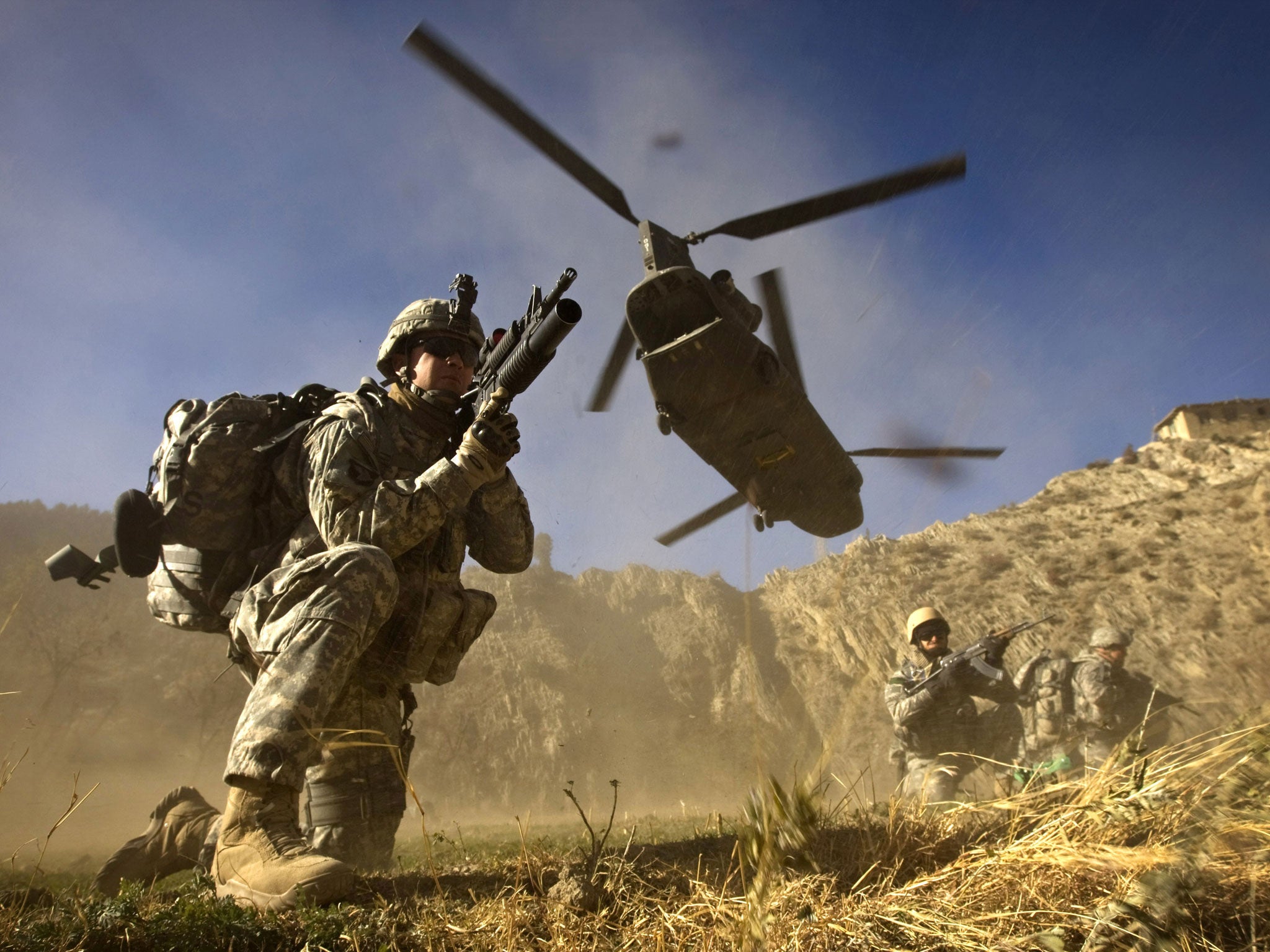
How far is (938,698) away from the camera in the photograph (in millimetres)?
7078

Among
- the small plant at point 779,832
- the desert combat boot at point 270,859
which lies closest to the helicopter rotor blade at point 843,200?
the small plant at point 779,832

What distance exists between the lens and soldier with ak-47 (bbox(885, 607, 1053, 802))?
7.07 metres

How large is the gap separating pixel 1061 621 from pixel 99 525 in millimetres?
41052

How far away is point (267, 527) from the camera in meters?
3.73

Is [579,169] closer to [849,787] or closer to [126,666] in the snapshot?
[849,787]

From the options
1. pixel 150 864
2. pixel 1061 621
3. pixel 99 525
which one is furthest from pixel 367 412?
pixel 99 525

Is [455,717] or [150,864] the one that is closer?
[150,864]

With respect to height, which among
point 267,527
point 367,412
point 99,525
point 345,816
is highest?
point 99,525

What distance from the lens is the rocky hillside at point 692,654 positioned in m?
18.0

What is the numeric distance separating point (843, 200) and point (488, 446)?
14.5 ft

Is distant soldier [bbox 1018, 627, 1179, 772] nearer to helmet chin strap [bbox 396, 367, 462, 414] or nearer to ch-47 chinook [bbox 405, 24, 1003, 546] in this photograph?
ch-47 chinook [bbox 405, 24, 1003, 546]

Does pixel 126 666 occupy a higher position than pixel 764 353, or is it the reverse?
pixel 764 353

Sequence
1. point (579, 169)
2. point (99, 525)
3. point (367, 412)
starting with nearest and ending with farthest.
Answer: point (367, 412) < point (579, 169) < point (99, 525)

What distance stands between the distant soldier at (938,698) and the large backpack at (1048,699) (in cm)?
162
